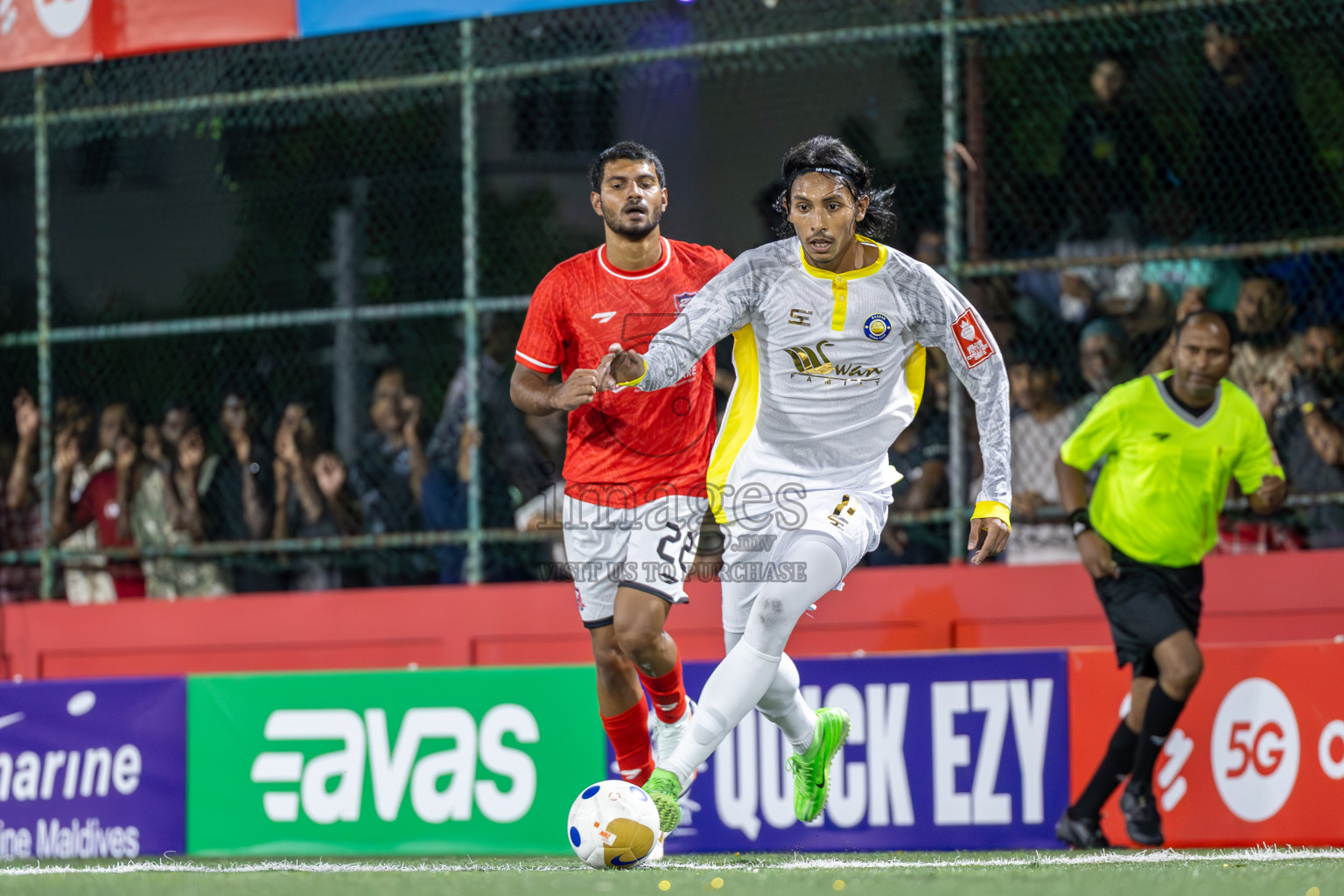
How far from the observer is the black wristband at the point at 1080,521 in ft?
23.7

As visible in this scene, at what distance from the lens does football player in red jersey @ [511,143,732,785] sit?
19.8 feet

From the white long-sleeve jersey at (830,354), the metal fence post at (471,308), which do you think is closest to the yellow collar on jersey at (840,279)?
the white long-sleeve jersey at (830,354)

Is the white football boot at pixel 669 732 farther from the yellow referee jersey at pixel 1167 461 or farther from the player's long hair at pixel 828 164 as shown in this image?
the yellow referee jersey at pixel 1167 461

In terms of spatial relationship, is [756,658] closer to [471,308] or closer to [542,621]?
[542,621]

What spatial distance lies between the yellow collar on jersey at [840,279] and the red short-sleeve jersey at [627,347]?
643mm

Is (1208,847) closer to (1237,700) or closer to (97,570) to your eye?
(1237,700)

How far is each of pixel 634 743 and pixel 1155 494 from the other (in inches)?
92.5

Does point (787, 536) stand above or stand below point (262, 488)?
below

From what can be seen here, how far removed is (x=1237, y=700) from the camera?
23.5ft

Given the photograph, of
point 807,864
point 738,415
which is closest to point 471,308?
point 738,415

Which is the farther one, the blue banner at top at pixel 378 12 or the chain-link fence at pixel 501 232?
the blue banner at top at pixel 378 12

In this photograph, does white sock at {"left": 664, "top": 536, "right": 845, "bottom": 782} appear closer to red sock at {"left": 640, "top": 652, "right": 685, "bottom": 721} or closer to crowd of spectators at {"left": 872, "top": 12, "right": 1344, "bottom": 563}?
red sock at {"left": 640, "top": 652, "right": 685, "bottom": 721}

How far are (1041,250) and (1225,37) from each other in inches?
48.2

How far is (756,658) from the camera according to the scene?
17.3ft
